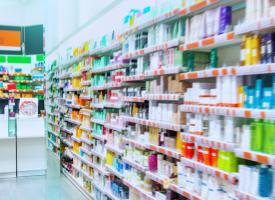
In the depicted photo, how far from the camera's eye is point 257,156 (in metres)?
2.12

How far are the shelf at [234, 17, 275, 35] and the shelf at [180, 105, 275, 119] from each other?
0.59 m

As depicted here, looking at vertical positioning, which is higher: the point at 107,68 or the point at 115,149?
the point at 107,68

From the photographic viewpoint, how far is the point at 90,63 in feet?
19.9

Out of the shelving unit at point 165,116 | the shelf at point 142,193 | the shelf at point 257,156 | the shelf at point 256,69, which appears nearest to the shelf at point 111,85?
the shelving unit at point 165,116

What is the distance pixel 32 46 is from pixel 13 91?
8.13ft

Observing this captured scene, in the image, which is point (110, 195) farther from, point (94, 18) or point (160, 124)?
point (94, 18)

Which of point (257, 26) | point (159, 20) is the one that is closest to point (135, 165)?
point (159, 20)

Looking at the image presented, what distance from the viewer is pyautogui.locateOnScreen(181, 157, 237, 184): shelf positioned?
7.84ft

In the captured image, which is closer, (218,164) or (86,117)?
(218,164)

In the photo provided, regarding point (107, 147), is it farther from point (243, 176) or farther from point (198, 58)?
point (243, 176)

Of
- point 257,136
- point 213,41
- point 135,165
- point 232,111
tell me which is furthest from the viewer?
point 135,165

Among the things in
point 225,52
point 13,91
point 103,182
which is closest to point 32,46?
point 13,91

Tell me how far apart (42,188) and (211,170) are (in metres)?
4.88

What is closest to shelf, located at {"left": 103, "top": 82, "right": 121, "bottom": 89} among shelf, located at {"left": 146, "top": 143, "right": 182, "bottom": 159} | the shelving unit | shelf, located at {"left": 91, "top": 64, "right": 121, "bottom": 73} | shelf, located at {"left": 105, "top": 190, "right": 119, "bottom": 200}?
the shelving unit
